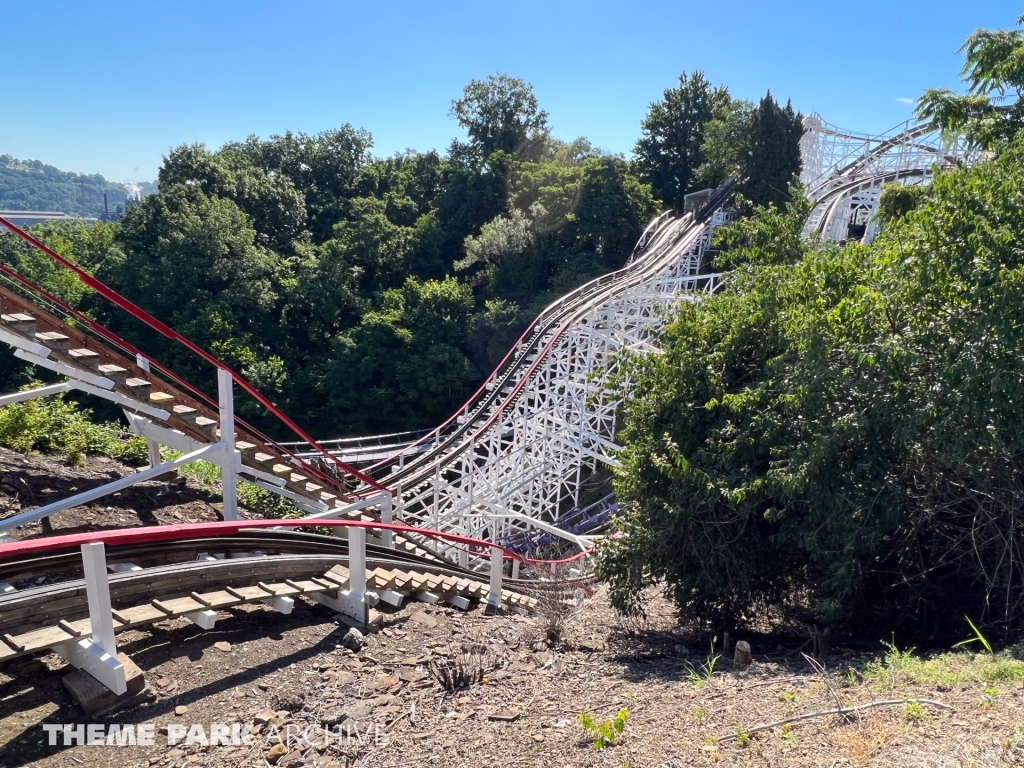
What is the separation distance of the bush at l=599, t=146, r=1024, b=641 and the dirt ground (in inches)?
50.2

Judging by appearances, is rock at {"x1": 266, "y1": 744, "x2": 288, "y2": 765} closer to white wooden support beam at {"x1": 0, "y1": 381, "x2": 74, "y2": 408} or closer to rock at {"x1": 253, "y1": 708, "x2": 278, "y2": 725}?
rock at {"x1": 253, "y1": 708, "x2": 278, "y2": 725}

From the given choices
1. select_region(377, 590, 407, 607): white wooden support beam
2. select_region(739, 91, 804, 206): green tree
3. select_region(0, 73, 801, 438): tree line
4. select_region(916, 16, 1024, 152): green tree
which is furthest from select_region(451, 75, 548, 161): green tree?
select_region(377, 590, 407, 607): white wooden support beam

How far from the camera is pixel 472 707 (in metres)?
3.57

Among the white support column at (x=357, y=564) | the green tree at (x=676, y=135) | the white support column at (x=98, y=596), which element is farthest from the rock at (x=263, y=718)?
the green tree at (x=676, y=135)

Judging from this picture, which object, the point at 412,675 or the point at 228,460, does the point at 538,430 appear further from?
the point at 412,675

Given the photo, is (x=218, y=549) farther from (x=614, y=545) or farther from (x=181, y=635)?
(x=614, y=545)

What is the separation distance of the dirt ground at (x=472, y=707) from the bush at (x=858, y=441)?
50.2 inches

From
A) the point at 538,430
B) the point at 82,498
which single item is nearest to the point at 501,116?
the point at 538,430

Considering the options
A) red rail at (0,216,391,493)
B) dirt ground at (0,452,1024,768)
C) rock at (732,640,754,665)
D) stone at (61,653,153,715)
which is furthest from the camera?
red rail at (0,216,391,493)

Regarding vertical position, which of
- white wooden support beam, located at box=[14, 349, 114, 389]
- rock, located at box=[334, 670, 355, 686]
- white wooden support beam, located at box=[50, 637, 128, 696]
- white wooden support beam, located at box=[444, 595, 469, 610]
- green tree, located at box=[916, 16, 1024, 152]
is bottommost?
white wooden support beam, located at box=[444, 595, 469, 610]

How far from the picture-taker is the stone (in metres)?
3.08

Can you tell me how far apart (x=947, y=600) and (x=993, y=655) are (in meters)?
1.66

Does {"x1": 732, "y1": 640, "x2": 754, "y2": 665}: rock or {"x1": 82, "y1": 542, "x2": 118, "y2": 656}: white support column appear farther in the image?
{"x1": 732, "y1": 640, "x2": 754, "y2": 665}: rock

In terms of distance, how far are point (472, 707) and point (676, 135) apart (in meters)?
36.3
